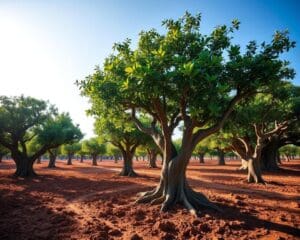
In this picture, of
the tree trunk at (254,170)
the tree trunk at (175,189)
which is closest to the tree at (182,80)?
the tree trunk at (175,189)

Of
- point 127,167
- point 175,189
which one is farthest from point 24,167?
point 175,189

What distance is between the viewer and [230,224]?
8625 mm

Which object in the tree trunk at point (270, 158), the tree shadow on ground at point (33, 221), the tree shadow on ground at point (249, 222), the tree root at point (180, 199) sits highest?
the tree trunk at point (270, 158)

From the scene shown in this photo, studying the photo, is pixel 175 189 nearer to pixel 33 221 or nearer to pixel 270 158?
pixel 33 221

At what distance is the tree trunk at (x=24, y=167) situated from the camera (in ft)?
94.1

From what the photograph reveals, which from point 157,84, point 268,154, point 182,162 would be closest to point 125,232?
point 182,162

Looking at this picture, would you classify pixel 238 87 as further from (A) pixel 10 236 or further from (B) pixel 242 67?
(A) pixel 10 236

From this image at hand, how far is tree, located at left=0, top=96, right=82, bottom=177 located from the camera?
27.2 m

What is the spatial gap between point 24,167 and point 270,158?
1540 inches

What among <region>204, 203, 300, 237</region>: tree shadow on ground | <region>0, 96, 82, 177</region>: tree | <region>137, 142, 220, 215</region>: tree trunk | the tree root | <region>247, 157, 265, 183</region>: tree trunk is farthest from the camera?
<region>0, 96, 82, 177</region>: tree

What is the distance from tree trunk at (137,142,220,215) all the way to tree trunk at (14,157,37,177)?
22.9m

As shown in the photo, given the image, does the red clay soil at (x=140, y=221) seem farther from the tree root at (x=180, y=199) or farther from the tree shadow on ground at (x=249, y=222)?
the tree root at (x=180, y=199)

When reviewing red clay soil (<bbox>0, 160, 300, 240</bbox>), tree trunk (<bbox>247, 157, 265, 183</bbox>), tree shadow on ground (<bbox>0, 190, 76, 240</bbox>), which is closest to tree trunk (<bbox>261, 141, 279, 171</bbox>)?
tree trunk (<bbox>247, 157, 265, 183</bbox>)

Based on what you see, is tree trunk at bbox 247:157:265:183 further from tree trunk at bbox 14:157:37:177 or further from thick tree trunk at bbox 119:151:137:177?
tree trunk at bbox 14:157:37:177
